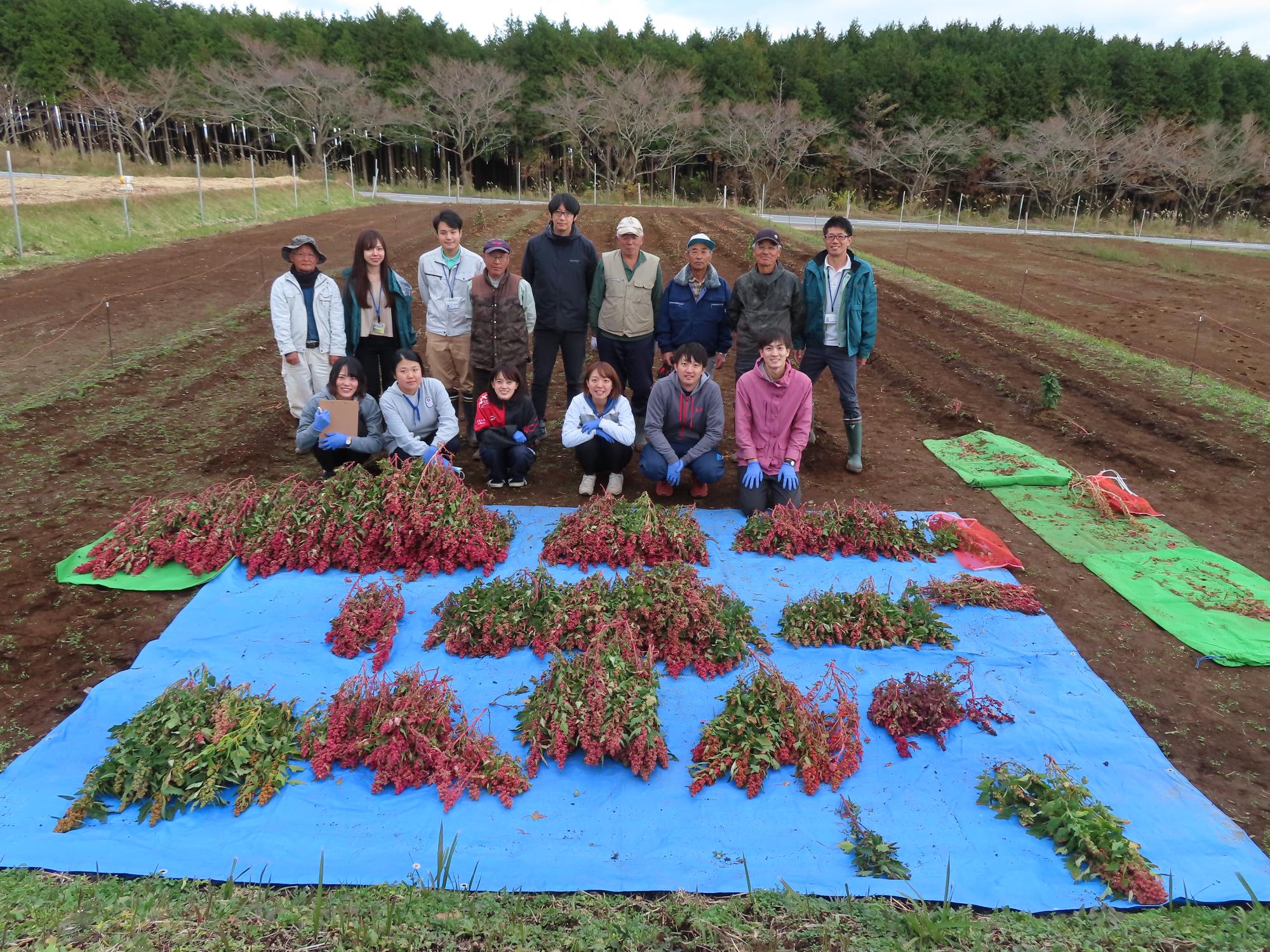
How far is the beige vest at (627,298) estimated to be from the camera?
598 cm

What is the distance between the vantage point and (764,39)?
5575 centimetres

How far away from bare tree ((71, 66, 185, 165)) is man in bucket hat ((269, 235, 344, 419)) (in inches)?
1493

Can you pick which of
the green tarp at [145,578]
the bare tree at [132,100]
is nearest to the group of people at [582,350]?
the green tarp at [145,578]

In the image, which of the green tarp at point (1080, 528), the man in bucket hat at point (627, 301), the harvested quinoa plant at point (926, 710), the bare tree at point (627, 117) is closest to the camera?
the harvested quinoa plant at point (926, 710)

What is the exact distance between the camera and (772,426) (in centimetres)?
535

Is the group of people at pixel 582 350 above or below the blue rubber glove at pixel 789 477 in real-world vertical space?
above

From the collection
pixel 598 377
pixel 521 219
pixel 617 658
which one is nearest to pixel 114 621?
pixel 617 658

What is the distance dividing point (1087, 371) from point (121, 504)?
9.14 m

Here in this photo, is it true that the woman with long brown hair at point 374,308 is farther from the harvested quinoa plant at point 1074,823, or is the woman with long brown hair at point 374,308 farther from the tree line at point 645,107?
the tree line at point 645,107

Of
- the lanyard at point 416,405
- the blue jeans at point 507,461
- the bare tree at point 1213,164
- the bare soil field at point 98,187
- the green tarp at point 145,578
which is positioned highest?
the bare tree at point 1213,164

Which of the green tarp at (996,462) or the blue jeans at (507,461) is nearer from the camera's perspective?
the blue jeans at (507,461)

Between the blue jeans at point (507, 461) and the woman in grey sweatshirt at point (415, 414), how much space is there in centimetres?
26

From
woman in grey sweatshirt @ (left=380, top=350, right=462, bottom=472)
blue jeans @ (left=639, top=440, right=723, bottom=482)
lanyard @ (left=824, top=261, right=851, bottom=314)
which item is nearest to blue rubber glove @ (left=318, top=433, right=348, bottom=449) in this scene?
woman in grey sweatshirt @ (left=380, top=350, right=462, bottom=472)

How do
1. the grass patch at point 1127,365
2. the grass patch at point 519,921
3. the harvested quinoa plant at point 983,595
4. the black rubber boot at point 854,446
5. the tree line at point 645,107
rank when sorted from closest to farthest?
the grass patch at point 519,921 < the harvested quinoa plant at point 983,595 < the black rubber boot at point 854,446 < the grass patch at point 1127,365 < the tree line at point 645,107
